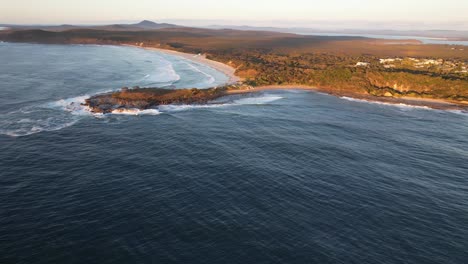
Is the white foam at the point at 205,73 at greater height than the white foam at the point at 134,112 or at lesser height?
greater

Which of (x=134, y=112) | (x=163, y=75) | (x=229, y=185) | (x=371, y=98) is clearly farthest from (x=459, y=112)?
(x=163, y=75)

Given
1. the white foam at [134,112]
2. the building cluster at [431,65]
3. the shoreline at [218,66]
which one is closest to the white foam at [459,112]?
the building cluster at [431,65]

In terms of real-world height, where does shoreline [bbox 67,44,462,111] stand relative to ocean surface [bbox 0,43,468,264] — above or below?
above

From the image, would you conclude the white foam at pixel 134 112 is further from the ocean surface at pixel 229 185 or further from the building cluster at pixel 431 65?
the building cluster at pixel 431 65

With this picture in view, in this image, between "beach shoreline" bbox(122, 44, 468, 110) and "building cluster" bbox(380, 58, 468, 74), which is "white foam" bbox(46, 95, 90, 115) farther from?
"building cluster" bbox(380, 58, 468, 74)

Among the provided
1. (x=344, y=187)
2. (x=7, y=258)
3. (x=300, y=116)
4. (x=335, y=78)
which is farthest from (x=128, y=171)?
(x=335, y=78)

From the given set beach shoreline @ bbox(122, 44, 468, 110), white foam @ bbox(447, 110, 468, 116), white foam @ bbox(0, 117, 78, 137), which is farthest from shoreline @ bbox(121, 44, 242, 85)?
white foam @ bbox(447, 110, 468, 116)

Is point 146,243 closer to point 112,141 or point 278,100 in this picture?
point 112,141

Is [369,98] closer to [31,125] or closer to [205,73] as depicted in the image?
[205,73]

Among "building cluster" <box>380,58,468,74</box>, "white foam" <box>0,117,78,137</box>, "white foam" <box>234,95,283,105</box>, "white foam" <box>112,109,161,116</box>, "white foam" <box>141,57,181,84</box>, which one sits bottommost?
"white foam" <box>0,117,78,137</box>
